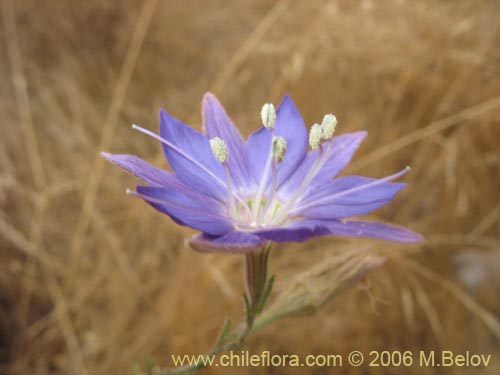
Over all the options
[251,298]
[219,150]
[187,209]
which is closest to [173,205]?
[187,209]

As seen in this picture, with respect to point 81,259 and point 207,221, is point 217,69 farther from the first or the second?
point 207,221

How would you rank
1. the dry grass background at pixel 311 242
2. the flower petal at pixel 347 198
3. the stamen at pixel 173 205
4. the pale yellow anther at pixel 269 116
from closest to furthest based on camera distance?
the stamen at pixel 173 205, the flower petal at pixel 347 198, the pale yellow anther at pixel 269 116, the dry grass background at pixel 311 242

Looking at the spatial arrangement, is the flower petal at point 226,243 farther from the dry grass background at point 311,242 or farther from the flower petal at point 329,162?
the dry grass background at point 311,242

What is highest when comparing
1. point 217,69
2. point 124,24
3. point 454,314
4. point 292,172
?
point 124,24

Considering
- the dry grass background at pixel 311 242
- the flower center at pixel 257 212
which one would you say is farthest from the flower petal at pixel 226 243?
the dry grass background at pixel 311 242

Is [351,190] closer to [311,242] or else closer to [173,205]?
[173,205]

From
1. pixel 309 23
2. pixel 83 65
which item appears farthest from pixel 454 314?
pixel 83 65
